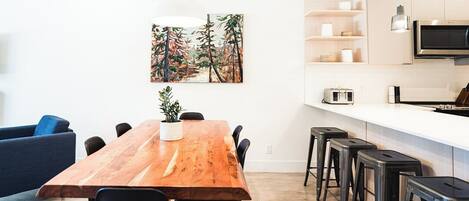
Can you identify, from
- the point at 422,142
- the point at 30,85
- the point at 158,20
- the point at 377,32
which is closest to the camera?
the point at 422,142

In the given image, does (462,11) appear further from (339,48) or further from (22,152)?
(22,152)

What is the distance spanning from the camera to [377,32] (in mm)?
3883

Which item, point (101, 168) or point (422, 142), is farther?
point (422, 142)

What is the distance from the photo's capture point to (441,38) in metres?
3.84

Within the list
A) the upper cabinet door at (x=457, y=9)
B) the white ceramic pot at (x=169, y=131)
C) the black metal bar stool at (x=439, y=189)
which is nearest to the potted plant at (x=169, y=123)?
the white ceramic pot at (x=169, y=131)

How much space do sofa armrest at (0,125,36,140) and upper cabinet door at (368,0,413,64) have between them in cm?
408

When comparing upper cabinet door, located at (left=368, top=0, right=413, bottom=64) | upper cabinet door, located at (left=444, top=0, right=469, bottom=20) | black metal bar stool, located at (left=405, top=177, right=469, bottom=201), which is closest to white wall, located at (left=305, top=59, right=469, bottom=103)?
upper cabinet door, located at (left=368, top=0, right=413, bottom=64)

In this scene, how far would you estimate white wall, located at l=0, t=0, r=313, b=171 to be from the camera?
4.15m

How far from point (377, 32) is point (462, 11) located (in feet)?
3.73

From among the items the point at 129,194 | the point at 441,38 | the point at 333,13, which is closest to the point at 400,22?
the point at 333,13

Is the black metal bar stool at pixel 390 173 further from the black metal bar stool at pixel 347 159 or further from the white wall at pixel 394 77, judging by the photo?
the white wall at pixel 394 77

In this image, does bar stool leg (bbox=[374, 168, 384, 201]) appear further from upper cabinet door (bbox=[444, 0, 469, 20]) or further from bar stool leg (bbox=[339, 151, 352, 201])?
upper cabinet door (bbox=[444, 0, 469, 20])

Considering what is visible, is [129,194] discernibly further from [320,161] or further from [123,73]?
[123,73]

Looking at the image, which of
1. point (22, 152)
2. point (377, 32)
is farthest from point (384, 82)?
point (22, 152)
